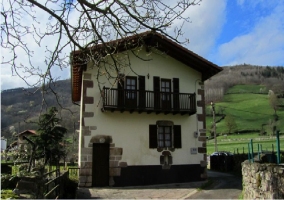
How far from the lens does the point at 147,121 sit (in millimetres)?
15008

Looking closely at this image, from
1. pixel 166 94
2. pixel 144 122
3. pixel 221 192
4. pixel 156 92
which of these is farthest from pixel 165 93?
pixel 221 192

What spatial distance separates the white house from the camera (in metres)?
14.0

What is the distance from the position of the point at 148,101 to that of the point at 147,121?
1.00 m

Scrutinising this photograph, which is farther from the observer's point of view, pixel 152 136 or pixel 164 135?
pixel 164 135

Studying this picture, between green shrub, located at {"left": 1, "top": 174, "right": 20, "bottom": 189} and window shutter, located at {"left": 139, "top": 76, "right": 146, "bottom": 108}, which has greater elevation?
window shutter, located at {"left": 139, "top": 76, "right": 146, "bottom": 108}

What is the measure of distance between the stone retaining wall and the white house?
6.51 m

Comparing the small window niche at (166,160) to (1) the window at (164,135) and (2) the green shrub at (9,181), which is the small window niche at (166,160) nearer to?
(1) the window at (164,135)

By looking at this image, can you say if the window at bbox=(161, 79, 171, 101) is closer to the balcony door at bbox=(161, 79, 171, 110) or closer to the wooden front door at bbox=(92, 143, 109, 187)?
the balcony door at bbox=(161, 79, 171, 110)

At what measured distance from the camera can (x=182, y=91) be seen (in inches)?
624

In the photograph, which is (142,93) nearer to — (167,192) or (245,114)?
(167,192)

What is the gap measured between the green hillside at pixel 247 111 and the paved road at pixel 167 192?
45230 mm

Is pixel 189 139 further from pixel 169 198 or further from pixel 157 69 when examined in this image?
pixel 169 198

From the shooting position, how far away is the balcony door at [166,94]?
15.1 meters

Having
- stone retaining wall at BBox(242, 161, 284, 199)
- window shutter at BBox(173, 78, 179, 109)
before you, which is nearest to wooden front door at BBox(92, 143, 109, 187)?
window shutter at BBox(173, 78, 179, 109)
